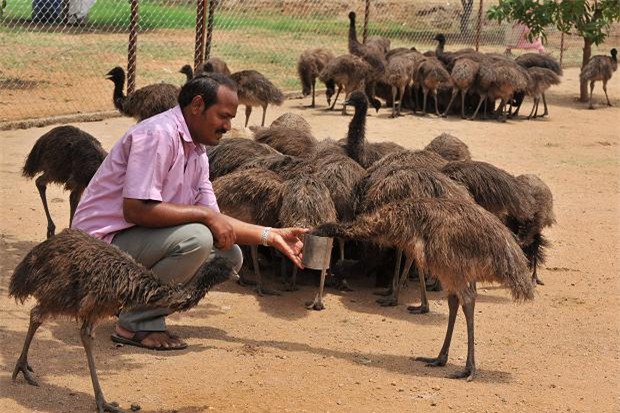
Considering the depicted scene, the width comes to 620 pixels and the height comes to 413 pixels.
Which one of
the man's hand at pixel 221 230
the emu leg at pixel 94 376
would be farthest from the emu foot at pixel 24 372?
the man's hand at pixel 221 230

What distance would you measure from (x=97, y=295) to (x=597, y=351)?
129 inches

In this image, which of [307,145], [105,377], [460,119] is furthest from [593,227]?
[460,119]

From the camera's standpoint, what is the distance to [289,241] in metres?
5.77

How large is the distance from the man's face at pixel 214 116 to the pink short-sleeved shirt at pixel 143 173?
68 millimetres

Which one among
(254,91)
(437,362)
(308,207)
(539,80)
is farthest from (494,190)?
(539,80)

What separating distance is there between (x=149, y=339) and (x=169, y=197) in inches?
37.5

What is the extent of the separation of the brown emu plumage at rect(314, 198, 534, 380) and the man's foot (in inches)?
42.3

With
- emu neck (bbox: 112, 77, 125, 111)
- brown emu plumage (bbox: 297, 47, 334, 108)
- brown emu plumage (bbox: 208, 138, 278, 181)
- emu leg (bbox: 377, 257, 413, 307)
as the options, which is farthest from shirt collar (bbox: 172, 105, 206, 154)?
brown emu plumage (bbox: 297, 47, 334, 108)

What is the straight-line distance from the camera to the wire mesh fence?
14156mm

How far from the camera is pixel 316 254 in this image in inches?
226

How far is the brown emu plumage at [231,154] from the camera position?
797 cm

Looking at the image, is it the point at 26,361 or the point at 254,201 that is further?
the point at 254,201

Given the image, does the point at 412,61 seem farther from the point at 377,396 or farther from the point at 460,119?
the point at 377,396

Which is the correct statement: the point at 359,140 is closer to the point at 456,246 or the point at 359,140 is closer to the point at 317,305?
the point at 317,305
